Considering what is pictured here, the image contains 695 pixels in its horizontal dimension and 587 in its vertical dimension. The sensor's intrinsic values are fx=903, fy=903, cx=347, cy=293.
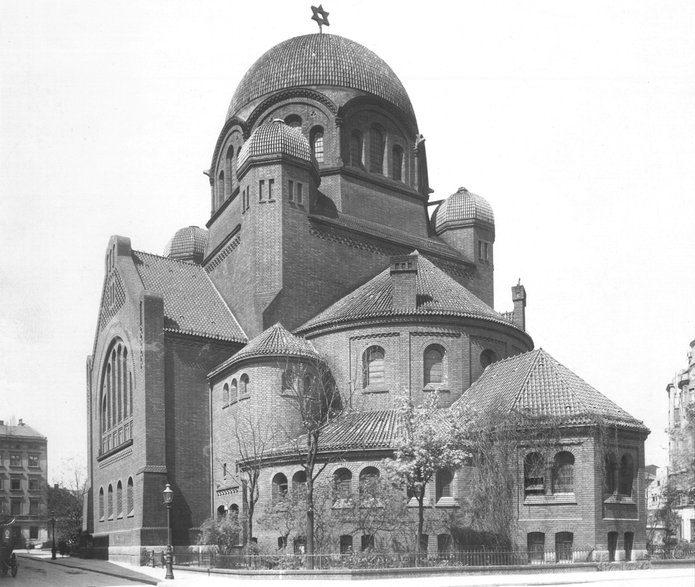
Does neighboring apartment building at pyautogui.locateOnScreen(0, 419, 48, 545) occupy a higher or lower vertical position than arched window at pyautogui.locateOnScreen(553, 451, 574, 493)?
lower

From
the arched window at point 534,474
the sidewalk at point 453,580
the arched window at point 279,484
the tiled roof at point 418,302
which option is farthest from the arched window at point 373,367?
the sidewalk at point 453,580

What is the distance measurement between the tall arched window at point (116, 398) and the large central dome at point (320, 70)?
17240 mm

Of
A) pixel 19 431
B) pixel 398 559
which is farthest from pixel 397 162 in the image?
pixel 19 431

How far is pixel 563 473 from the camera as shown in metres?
36.1

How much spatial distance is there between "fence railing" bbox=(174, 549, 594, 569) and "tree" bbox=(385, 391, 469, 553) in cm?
207

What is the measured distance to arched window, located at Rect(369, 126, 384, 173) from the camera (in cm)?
5544

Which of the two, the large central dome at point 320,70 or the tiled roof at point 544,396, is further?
the large central dome at point 320,70

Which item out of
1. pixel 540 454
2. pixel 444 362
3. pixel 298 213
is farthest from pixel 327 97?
pixel 540 454

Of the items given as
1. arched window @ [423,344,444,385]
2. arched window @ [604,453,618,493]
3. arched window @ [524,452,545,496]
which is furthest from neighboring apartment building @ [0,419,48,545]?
arched window @ [604,453,618,493]

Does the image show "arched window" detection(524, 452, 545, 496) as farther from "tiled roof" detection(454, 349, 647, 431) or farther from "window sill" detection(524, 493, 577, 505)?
"tiled roof" detection(454, 349, 647, 431)

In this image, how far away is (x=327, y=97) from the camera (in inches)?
2124

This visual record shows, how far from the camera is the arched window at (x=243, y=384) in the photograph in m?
43.5

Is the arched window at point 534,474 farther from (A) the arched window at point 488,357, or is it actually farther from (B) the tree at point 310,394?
(A) the arched window at point 488,357

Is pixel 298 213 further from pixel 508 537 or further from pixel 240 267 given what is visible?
pixel 508 537
